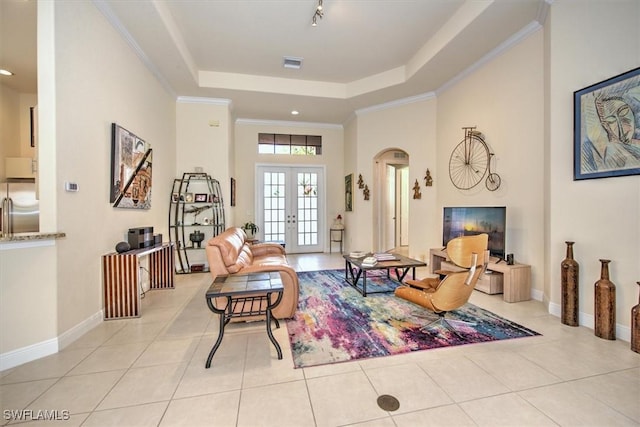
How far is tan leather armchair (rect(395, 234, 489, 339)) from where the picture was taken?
2.56 meters

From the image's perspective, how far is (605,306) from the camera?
2.42 metres

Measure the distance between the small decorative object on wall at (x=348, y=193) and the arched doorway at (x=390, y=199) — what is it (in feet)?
2.07

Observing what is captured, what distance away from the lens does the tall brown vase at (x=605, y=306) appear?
2.40 m

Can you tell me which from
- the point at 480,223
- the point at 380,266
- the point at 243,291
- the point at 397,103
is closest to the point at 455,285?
the point at 380,266

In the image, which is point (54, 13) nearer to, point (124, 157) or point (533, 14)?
point (124, 157)

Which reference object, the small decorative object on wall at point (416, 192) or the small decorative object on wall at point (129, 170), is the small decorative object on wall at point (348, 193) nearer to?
the small decorative object on wall at point (416, 192)

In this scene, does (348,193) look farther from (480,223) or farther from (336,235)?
Result: (480,223)

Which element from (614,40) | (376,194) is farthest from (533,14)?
(376,194)

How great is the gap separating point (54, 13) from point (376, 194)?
18.1 ft

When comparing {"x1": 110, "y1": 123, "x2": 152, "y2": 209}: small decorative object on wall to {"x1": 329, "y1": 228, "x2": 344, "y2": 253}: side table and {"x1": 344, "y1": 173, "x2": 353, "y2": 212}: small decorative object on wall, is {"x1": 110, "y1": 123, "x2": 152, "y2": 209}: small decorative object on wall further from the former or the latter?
{"x1": 329, "y1": 228, "x2": 344, "y2": 253}: side table

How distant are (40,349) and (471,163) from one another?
566 centimetres

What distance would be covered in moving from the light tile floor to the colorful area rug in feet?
0.37

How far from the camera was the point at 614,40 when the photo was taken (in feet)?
8.23

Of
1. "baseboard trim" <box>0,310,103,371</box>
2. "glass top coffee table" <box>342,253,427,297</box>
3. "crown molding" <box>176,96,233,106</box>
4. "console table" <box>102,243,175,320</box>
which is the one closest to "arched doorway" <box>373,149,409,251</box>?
"glass top coffee table" <box>342,253,427,297</box>
